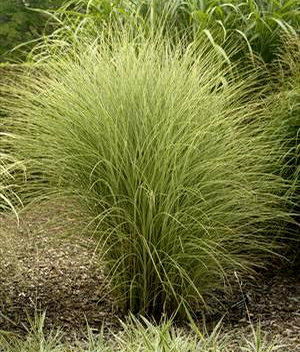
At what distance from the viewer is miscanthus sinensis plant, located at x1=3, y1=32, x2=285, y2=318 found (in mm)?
3322

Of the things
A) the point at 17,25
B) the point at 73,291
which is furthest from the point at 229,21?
the point at 17,25

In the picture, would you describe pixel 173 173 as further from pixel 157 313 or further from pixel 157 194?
pixel 157 313

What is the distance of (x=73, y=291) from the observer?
3.83 metres

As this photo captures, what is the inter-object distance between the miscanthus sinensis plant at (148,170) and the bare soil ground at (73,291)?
15 centimetres

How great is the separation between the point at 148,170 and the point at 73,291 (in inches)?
33.4

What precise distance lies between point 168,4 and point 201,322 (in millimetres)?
2464

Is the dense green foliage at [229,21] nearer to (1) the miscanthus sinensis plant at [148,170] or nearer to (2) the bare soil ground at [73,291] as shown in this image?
(1) the miscanthus sinensis plant at [148,170]

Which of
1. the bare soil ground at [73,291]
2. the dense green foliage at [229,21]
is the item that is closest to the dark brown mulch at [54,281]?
the bare soil ground at [73,291]

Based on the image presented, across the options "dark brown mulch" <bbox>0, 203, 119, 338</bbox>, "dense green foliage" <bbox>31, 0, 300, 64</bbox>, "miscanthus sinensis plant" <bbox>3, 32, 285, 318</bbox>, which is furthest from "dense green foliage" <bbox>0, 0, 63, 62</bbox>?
"miscanthus sinensis plant" <bbox>3, 32, 285, 318</bbox>

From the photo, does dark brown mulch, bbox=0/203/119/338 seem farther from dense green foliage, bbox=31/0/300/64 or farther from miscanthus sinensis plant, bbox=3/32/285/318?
dense green foliage, bbox=31/0/300/64

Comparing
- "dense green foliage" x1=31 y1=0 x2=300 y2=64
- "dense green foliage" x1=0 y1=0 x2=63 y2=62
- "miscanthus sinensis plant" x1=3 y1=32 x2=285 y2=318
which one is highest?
"dense green foliage" x1=31 y1=0 x2=300 y2=64

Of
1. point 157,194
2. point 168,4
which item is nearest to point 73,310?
point 157,194

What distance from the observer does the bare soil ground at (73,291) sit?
3416mm

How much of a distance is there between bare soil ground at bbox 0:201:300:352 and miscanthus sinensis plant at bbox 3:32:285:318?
0.15m
